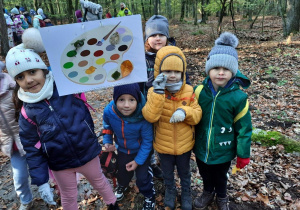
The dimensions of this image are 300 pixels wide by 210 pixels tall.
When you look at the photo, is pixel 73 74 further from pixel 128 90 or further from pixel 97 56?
pixel 128 90

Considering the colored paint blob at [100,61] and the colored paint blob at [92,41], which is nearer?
the colored paint blob at [92,41]

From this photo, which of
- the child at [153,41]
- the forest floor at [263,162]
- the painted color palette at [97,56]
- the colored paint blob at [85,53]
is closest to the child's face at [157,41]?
the child at [153,41]

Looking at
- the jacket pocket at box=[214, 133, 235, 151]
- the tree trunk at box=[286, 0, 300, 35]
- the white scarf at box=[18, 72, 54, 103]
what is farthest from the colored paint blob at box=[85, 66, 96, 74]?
the tree trunk at box=[286, 0, 300, 35]

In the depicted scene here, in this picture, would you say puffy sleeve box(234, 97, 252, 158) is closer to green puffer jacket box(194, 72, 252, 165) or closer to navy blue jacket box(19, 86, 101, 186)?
green puffer jacket box(194, 72, 252, 165)

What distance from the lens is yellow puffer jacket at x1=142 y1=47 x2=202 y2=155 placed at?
2342mm

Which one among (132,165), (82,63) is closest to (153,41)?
(82,63)

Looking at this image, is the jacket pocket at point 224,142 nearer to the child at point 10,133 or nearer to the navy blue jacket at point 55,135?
the navy blue jacket at point 55,135

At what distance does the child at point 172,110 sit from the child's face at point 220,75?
323 millimetres

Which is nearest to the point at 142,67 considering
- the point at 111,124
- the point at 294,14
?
the point at 111,124

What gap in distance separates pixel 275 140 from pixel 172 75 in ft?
10.3

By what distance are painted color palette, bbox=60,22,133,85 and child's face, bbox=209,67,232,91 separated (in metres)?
0.96

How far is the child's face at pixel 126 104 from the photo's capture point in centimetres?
246

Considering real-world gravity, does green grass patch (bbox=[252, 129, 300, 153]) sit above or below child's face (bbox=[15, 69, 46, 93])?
below

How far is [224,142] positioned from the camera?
8.05 ft
